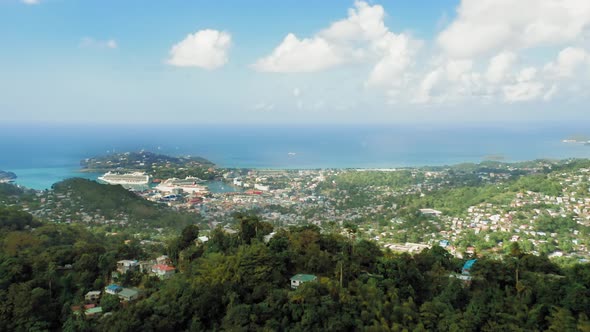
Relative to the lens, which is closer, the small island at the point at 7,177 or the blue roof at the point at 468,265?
the blue roof at the point at 468,265

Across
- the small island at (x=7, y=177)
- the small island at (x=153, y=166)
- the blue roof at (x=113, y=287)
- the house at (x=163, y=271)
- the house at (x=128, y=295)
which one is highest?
the small island at (x=153, y=166)

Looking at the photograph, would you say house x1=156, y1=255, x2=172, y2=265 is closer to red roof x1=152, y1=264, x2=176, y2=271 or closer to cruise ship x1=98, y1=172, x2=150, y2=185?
red roof x1=152, y1=264, x2=176, y2=271

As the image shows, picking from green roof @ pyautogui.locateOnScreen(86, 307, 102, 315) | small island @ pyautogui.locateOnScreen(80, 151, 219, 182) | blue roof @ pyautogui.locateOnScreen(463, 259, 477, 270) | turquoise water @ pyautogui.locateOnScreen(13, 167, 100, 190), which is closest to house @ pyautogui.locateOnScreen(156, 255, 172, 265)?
green roof @ pyautogui.locateOnScreen(86, 307, 102, 315)

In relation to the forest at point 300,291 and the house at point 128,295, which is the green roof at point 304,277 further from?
the house at point 128,295

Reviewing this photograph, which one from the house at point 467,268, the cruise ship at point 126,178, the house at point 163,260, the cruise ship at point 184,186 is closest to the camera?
the house at point 467,268

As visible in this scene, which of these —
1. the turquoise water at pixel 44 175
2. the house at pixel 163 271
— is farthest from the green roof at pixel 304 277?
the turquoise water at pixel 44 175

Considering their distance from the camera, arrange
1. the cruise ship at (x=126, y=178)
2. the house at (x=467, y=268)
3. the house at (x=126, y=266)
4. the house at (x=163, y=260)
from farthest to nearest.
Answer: the cruise ship at (x=126, y=178) < the house at (x=163, y=260) < the house at (x=126, y=266) < the house at (x=467, y=268)
